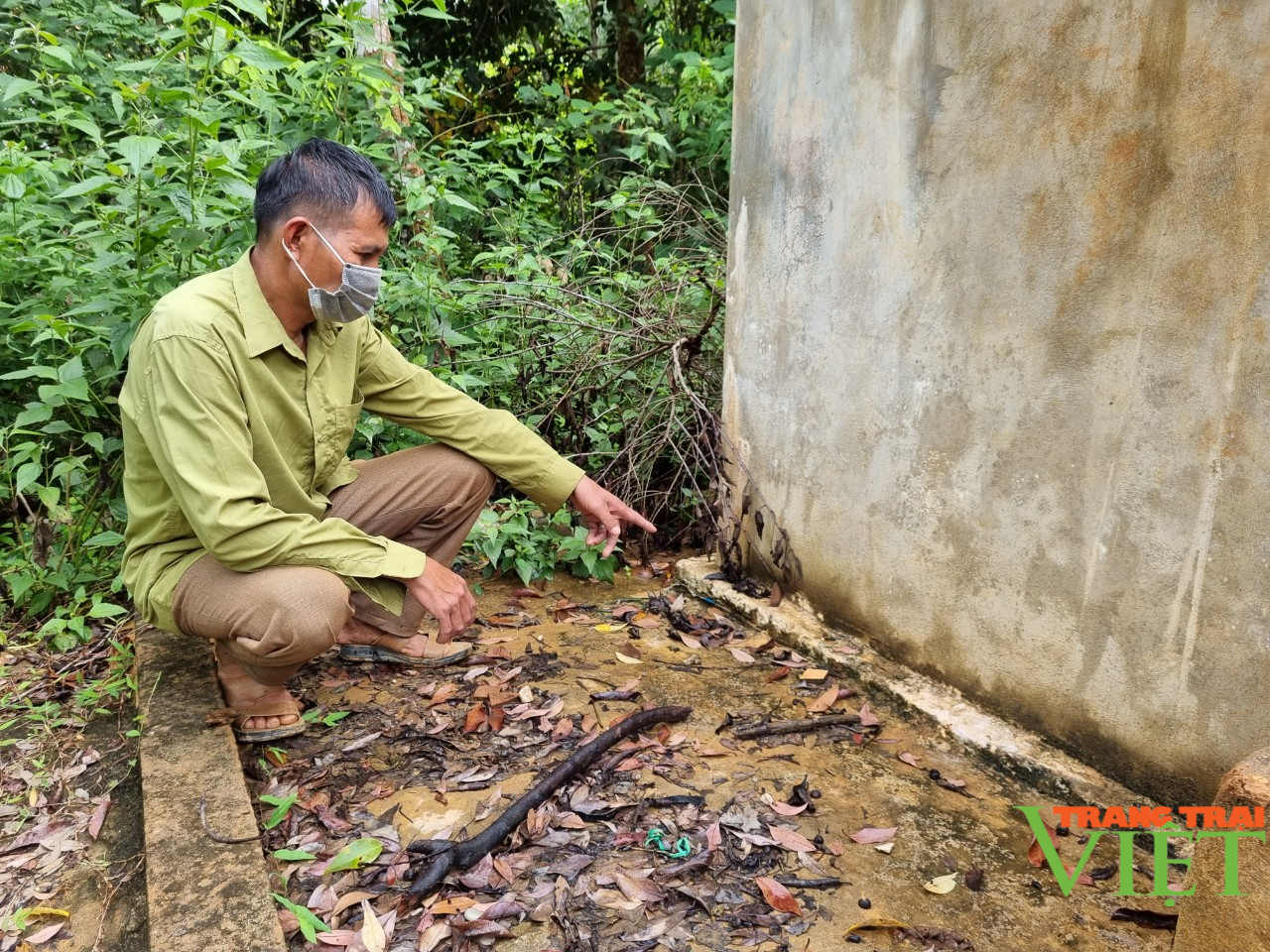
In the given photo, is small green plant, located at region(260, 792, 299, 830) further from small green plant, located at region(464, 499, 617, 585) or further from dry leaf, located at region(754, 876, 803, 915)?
small green plant, located at region(464, 499, 617, 585)

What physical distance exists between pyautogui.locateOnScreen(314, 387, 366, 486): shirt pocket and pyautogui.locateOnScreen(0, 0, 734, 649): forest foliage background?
0.92 metres

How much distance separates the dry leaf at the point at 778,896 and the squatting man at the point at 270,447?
1.09 meters

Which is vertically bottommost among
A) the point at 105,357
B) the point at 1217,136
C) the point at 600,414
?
the point at 600,414

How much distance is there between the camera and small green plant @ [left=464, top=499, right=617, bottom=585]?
3977mm

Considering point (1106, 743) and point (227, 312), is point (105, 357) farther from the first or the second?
point (1106, 743)

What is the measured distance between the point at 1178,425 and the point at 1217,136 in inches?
26.8

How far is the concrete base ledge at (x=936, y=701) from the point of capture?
101 inches

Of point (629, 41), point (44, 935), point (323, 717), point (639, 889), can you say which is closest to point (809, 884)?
point (639, 889)

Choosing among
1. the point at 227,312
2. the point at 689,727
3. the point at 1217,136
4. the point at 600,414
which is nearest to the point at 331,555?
the point at 227,312

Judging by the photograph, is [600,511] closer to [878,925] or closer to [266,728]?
[266,728]

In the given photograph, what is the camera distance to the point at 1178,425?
7.41 feet

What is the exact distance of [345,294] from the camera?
272cm

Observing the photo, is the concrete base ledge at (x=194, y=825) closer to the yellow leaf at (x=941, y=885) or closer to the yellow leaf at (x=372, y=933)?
the yellow leaf at (x=372, y=933)

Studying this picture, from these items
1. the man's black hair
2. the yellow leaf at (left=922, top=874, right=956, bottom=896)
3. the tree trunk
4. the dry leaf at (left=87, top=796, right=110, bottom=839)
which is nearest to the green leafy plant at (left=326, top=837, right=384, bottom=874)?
the dry leaf at (left=87, top=796, right=110, bottom=839)
